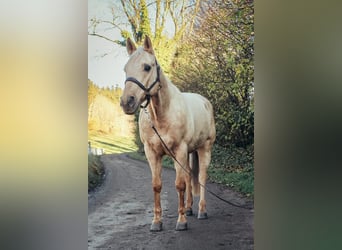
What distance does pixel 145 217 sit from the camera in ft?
7.59

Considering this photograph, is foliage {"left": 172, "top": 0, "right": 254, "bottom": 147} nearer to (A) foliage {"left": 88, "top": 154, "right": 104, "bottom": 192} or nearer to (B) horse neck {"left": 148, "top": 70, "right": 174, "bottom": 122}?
(B) horse neck {"left": 148, "top": 70, "right": 174, "bottom": 122}

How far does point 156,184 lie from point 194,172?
232 millimetres

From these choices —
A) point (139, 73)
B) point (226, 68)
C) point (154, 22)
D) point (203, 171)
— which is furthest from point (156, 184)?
point (154, 22)

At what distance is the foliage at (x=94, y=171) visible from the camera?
2340 millimetres

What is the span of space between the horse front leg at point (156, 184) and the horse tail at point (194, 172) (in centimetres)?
19

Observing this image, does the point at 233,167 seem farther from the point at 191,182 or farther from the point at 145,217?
the point at 145,217

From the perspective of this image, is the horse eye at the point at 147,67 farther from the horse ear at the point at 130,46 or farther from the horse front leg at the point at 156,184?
the horse front leg at the point at 156,184

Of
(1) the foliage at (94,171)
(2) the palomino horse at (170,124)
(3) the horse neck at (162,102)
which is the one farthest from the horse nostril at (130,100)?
(1) the foliage at (94,171)

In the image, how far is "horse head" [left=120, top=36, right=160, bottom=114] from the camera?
7.49 feet

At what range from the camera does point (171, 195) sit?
7.64ft

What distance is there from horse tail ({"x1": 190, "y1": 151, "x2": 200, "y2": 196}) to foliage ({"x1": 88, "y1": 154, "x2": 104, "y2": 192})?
1.72 feet
